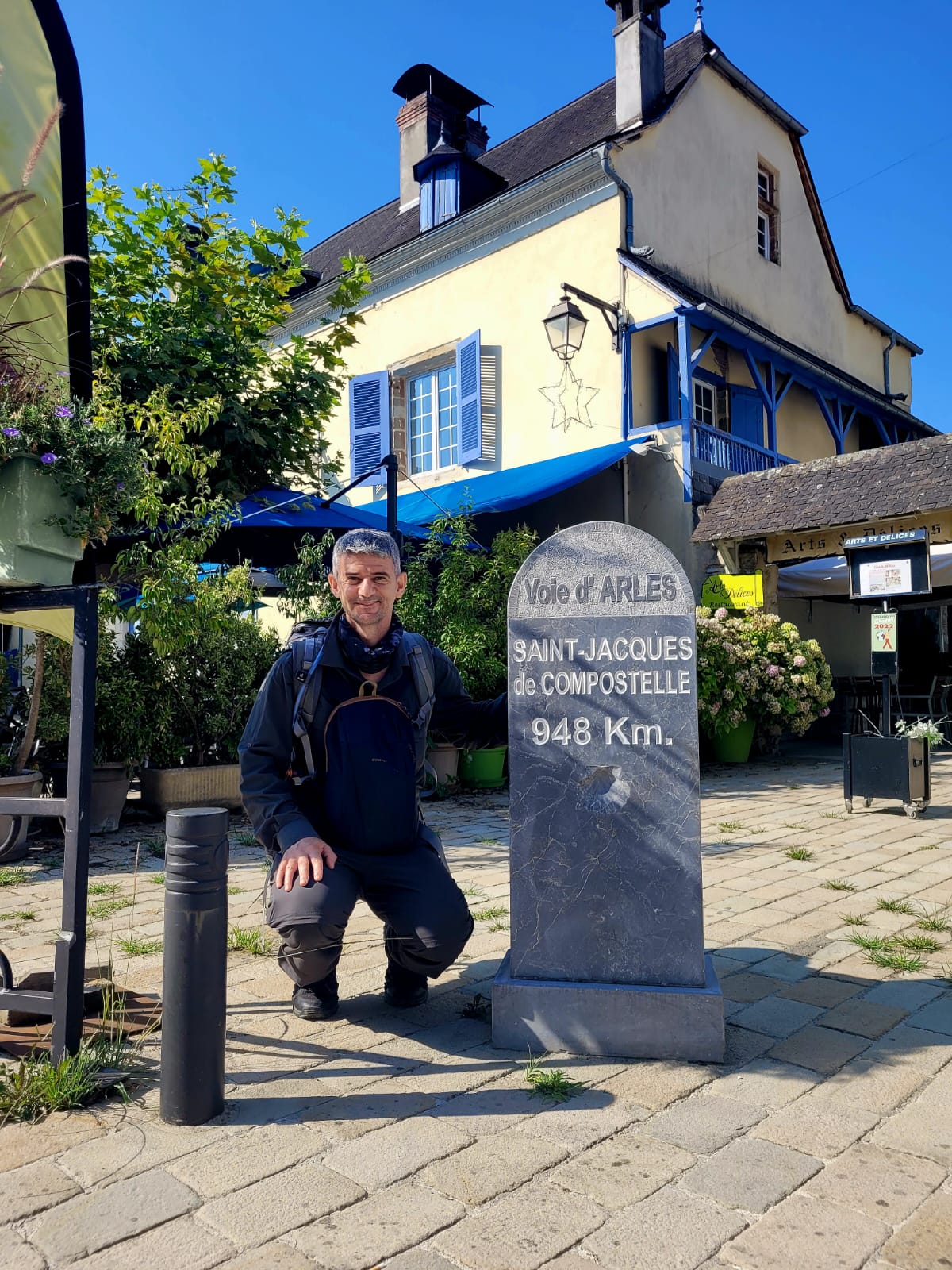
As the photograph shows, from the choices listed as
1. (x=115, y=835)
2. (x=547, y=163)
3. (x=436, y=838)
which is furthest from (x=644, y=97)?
(x=436, y=838)

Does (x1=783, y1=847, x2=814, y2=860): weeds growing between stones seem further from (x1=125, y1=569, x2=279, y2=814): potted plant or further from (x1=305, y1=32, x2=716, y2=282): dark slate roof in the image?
(x1=305, y1=32, x2=716, y2=282): dark slate roof

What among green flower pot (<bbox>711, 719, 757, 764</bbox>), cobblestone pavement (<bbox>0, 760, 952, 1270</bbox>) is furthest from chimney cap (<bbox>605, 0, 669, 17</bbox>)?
cobblestone pavement (<bbox>0, 760, 952, 1270</bbox>)

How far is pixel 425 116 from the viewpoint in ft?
53.8

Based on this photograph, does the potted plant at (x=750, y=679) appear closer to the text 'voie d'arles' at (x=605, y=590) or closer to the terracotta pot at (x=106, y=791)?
the terracotta pot at (x=106, y=791)

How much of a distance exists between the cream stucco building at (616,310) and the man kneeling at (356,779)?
733 centimetres

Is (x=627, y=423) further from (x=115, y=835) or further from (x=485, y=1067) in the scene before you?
(x=485, y=1067)

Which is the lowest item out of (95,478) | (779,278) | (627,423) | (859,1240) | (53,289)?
(859,1240)

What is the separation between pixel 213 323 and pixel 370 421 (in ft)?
20.9

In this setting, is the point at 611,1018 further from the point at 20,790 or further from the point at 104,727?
the point at 104,727

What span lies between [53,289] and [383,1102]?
8.05 feet

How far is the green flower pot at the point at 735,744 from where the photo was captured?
34.1 feet

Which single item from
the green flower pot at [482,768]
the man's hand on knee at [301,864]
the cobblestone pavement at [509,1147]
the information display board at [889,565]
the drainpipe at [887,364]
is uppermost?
the drainpipe at [887,364]

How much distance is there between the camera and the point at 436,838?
346 centimetres

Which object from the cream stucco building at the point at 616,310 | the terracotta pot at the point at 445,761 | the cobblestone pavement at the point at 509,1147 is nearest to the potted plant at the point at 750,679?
the cream stucco building at the point at 616,310
